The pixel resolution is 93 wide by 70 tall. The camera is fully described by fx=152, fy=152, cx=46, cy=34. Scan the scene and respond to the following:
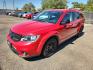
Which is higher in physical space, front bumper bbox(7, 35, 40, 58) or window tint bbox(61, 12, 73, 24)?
window tint bbox(61, 12, 73, 24)

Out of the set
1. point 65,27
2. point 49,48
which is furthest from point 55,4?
point 49,48

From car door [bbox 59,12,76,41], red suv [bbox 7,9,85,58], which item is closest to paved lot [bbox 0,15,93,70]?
red suv [bbox 7,9,85,58]

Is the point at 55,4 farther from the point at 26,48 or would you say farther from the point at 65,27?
the point at 26,48

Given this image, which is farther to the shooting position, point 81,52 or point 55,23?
point 81,52

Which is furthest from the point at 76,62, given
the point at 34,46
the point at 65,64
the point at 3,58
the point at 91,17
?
the point at 91,17

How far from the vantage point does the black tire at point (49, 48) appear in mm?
5533

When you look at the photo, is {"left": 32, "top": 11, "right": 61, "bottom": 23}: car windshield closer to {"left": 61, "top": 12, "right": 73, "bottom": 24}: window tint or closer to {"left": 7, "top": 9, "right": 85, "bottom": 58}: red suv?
{"left": 7, "top": 9, "right": 85, "bottom": 58}: red suv

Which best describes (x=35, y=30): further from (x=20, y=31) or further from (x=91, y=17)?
(x=91, y=17)

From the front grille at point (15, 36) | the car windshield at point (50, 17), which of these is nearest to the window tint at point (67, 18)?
the car windshield at point (50, 17)

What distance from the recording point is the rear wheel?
5.54 m

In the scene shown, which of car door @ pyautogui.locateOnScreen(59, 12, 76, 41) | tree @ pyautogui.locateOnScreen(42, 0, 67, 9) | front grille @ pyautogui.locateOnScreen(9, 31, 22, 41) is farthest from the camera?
tree @ pyautogui.locateOnScreen(42, 0, 67, 9)

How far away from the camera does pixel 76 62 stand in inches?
215

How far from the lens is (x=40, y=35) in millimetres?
5145

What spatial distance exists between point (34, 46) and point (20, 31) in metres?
0.74
